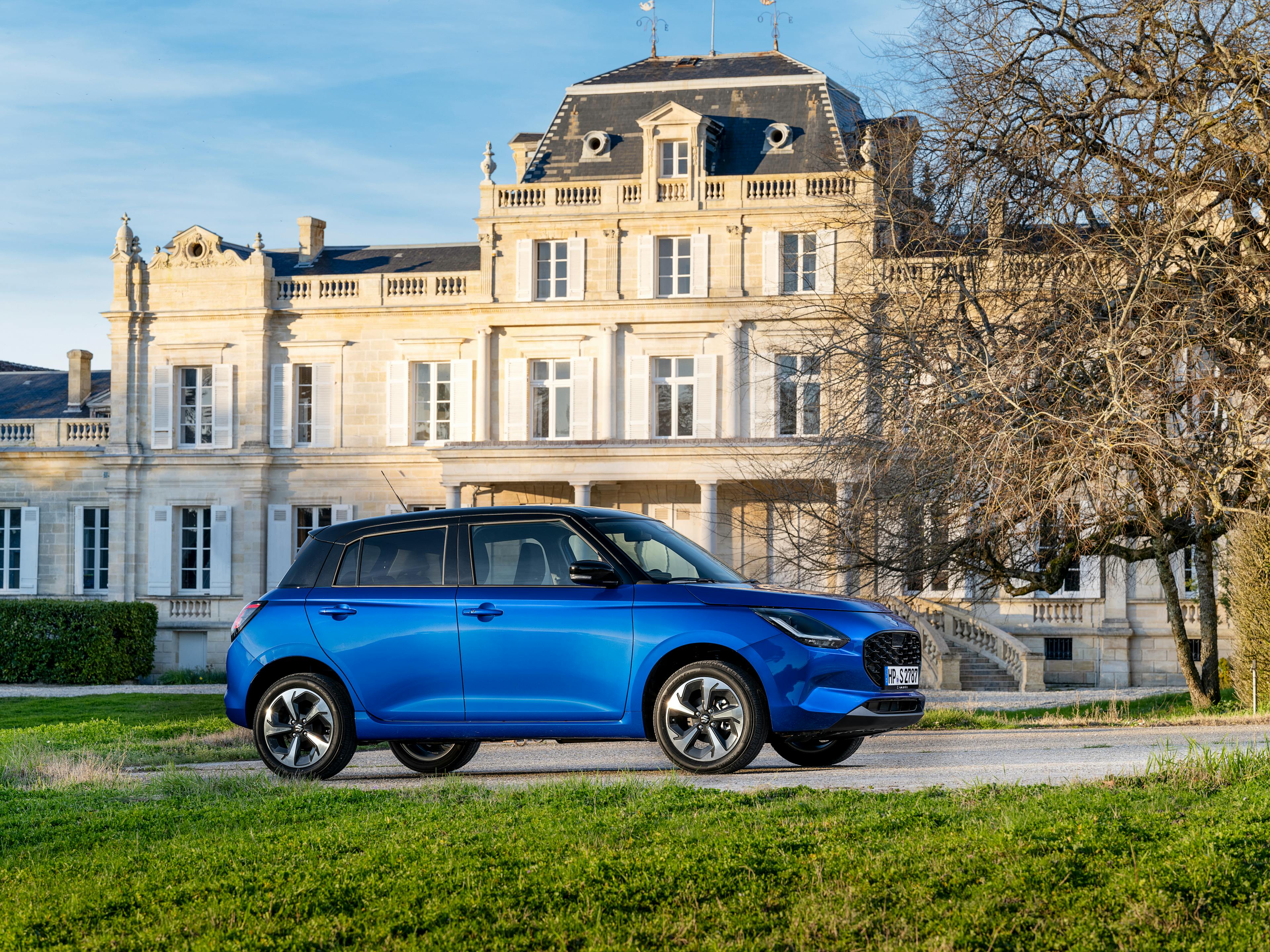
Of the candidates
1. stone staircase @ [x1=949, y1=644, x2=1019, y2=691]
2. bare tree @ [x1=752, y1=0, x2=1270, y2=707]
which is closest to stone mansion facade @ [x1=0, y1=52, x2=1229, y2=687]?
stone staircase @ [x1=949, y1=644, x2=1019, y2=691]

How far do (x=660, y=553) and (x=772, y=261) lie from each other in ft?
85.4

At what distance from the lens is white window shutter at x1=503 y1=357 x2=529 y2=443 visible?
3619cm

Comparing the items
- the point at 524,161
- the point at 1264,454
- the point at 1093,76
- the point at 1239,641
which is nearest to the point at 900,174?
the point at 1093,76

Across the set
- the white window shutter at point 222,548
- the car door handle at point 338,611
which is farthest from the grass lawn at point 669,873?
the white window shutter at point 222,548

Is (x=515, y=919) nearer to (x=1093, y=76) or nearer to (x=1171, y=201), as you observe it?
(x=1171, y=201)

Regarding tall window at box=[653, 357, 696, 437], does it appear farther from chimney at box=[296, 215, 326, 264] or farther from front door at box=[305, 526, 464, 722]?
front door at box=[305, 526, 464, 722]

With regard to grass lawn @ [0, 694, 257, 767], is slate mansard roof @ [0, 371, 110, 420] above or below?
above

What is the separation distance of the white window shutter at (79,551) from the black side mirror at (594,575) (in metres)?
33.3

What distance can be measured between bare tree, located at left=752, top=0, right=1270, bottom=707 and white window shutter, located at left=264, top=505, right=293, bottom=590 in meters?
22.7

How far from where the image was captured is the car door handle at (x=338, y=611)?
9.66 m

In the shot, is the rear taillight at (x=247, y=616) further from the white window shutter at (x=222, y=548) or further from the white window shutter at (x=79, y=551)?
the white window shutter at (x=79, y=551)

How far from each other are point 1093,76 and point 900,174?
2.36 meters

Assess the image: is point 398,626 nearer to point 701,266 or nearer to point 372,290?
point 701,266

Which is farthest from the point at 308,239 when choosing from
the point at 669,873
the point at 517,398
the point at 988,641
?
the point at 669,873
